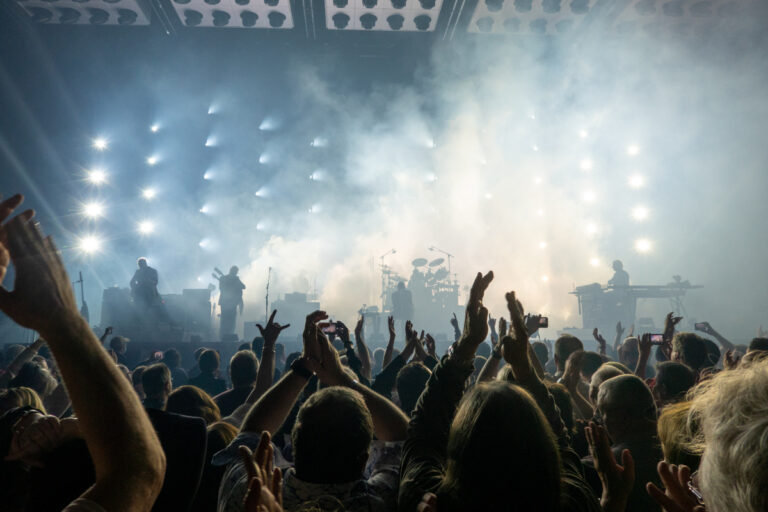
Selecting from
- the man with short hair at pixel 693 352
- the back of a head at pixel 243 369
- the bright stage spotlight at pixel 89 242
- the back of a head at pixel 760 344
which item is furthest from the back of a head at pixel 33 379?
the bright stage spotlight at pixel 89 242

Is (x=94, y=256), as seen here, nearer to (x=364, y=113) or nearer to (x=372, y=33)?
(x=364, y=113)

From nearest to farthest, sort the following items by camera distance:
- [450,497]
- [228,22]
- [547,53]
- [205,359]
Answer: [450,497]
[205,359]
[228,22]
[547,53]

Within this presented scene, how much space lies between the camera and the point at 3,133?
12062 mm

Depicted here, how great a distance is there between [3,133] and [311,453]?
16.1 meters

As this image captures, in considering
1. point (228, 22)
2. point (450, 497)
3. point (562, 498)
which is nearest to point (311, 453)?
point (450, 497)

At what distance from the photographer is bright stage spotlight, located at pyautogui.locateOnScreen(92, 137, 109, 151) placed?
48.8 ft

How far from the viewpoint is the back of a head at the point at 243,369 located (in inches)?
150

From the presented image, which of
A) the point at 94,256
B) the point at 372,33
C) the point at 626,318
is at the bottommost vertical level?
the point at 626,318

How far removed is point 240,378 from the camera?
3.84 metres

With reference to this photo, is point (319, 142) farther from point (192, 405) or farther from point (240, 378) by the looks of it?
point (192, 405)

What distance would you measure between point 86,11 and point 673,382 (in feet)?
47.9

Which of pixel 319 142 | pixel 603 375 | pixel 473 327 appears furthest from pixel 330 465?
pixel 319 142

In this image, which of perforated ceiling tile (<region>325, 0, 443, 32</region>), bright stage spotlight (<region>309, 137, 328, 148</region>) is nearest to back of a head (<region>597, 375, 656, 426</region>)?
perforated ceiling tile (<region>325, 0, 443, 32</region>)

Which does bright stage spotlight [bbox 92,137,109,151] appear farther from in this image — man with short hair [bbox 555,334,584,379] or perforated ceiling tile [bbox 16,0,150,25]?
man with short hair [bbox 555,334,584,379]
